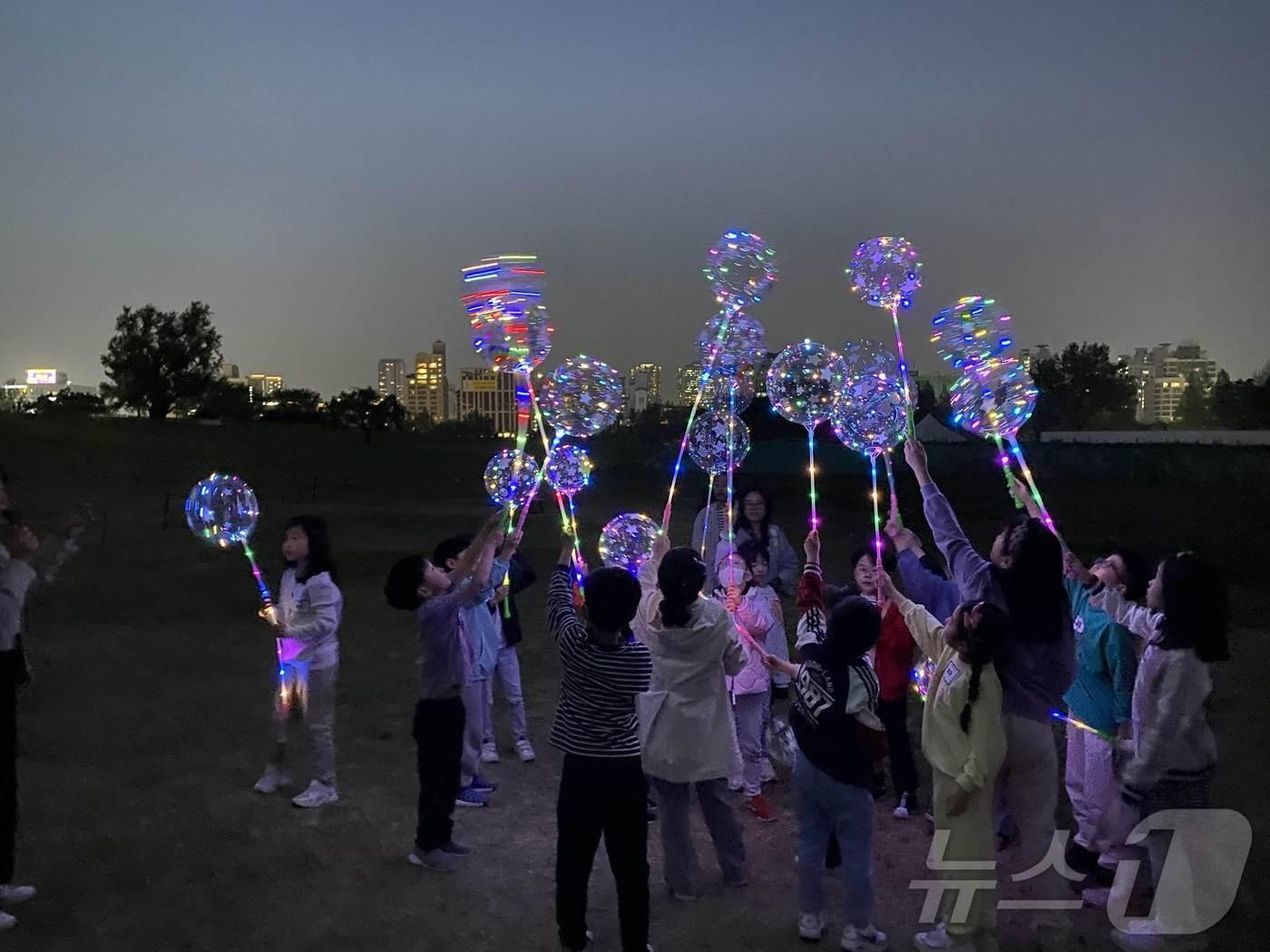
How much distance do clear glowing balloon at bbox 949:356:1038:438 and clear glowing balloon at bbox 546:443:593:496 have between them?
2.31 meters

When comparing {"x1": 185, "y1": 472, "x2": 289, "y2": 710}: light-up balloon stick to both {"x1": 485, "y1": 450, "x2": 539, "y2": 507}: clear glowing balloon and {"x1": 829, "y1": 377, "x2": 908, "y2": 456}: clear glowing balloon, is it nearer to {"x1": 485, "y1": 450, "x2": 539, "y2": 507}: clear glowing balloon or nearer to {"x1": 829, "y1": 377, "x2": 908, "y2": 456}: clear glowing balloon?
{"x1": 485, "y1": 450, "x2": 539, "y2": 507}: clear glowing balloon

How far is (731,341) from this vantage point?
5.92 m

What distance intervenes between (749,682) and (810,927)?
1.52m

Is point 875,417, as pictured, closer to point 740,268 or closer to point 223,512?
point 740,268

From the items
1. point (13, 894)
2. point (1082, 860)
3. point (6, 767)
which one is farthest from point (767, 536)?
point (13, 894)

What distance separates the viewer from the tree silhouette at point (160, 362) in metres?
59.9

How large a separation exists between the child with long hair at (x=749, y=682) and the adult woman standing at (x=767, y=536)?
0.37 m

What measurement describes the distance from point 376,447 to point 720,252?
4244 cm

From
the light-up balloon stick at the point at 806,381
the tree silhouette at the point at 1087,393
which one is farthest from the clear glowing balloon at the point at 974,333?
the tree silhouette at the point at 1087,393

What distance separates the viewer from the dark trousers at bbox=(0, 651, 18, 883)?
3.88m

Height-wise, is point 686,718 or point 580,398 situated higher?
point 580,398

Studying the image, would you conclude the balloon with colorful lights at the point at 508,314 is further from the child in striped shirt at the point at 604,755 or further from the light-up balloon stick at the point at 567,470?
the child in striped shirt at the point at 604,755

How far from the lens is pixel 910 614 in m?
3.96

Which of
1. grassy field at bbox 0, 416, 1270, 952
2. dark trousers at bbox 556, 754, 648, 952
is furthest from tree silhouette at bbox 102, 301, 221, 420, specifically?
dark trousers at bbox 556, 754, 648, 952
